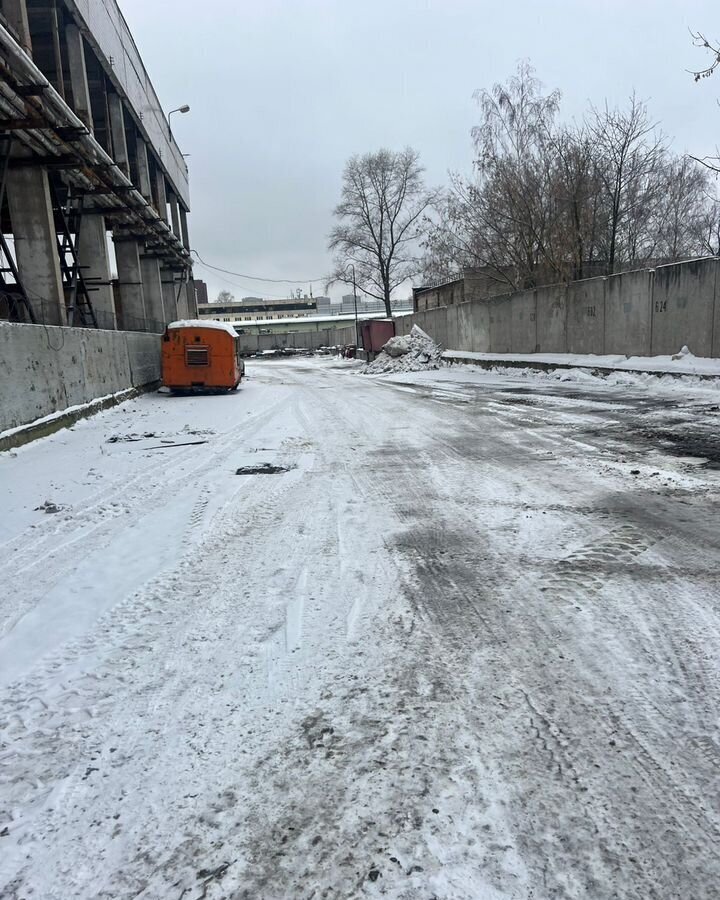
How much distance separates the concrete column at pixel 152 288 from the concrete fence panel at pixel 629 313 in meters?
24.1

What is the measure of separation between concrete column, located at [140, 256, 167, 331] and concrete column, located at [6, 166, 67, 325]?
57.0 feet

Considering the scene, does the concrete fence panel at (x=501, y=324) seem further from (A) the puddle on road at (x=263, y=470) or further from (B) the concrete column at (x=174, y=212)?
(B) the concrete column at (x=174, y=212)

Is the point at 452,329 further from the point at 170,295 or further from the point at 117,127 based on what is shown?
the point at 170,295

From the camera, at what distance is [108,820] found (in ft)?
6.36

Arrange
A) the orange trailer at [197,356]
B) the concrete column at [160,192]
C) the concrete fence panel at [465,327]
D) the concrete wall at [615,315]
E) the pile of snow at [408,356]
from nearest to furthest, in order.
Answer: the concrete wall at [615,315] < the orange trailer at [197,356] < the pile of snow at [408,356] < the concrete fence panel at [465,327] < the concrete column at [160,192]

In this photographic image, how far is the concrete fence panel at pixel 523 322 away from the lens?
78.5ft

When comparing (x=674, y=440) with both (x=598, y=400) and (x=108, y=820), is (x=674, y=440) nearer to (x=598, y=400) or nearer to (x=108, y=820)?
(x=598, y=400)

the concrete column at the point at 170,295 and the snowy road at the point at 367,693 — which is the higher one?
the concrete column at the point at 170,295

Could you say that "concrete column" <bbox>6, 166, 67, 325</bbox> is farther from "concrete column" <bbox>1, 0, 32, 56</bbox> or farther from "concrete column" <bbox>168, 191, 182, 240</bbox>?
"concrete column" <bbox>168, 191, 182, 240</bbox>

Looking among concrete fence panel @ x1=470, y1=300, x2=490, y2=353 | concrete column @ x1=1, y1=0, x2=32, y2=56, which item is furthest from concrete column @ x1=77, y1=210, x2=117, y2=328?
concrete fence panel @ x1=470, y1=300, x2=490, y2=353

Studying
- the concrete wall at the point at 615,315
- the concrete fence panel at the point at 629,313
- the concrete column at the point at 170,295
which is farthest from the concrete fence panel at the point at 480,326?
the concrete column at the point at 170,295

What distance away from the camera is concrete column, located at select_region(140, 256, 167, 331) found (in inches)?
1302

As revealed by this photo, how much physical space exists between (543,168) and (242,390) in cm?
1568

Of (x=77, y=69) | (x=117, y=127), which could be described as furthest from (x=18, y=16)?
(x=117, y=127)
